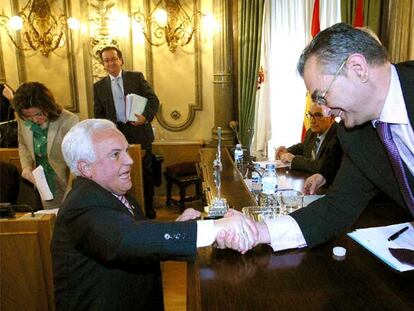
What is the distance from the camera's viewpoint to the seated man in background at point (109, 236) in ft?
4.16

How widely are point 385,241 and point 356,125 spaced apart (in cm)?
42

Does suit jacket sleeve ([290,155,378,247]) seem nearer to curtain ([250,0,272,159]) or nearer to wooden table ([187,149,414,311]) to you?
wooden table ([187,149,414,311])

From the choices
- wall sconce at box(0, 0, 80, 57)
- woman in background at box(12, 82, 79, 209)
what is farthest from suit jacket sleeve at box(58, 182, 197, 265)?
wall sconce at box(0, 0, 80, 57)

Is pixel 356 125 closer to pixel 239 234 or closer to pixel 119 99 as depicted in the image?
pixel 239 234

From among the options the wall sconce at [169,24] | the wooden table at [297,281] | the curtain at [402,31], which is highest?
the wall sconce at [169,24]

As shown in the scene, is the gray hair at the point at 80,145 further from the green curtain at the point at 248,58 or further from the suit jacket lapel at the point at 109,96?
the green curtain at the point at 248,58

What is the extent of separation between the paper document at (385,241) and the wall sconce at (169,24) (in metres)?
4.50

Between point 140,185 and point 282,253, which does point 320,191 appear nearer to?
point 282,253

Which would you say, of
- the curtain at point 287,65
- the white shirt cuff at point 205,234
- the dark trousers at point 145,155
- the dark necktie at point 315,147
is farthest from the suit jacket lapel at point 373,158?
the curtain at point 287,65

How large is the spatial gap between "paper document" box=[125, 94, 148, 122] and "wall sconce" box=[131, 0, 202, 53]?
4.82 ft

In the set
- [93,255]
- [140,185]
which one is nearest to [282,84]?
[140,185]

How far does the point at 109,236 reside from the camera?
127 centimetres

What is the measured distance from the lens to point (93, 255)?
1.36 meters

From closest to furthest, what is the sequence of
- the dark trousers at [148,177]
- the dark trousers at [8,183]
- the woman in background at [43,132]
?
the woman in background at [43,132], the dark trousers at [8,183], the dark trousers at [148,177]
